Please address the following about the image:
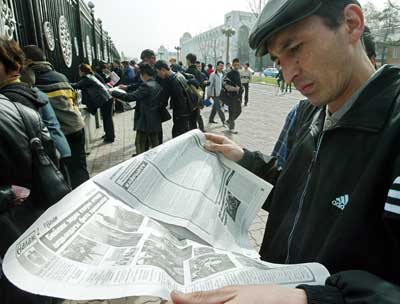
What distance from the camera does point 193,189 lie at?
1.19 metres

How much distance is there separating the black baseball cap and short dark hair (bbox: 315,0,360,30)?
2 centimetres

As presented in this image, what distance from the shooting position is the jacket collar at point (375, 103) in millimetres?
800

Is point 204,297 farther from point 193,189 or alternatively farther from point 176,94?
point 176,94

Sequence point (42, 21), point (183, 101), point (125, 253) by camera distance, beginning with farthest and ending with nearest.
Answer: point (183, 101)
point (42, 21)
point (125, 253)

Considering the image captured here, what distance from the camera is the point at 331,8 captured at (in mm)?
874

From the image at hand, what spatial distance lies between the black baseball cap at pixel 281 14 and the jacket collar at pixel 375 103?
0.85 ft

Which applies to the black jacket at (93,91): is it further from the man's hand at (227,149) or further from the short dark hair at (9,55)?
the man's hand at (227,149)

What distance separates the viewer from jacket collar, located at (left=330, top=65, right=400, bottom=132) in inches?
31.5

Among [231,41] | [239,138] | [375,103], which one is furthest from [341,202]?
[231,41]

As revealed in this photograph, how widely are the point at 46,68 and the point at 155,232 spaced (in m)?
3.04

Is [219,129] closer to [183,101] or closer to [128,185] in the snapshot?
[183,101]

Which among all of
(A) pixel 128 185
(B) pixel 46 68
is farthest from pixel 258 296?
(B) pixel 46 68

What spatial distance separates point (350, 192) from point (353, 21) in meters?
0.51

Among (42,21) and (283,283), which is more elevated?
(42,21)
